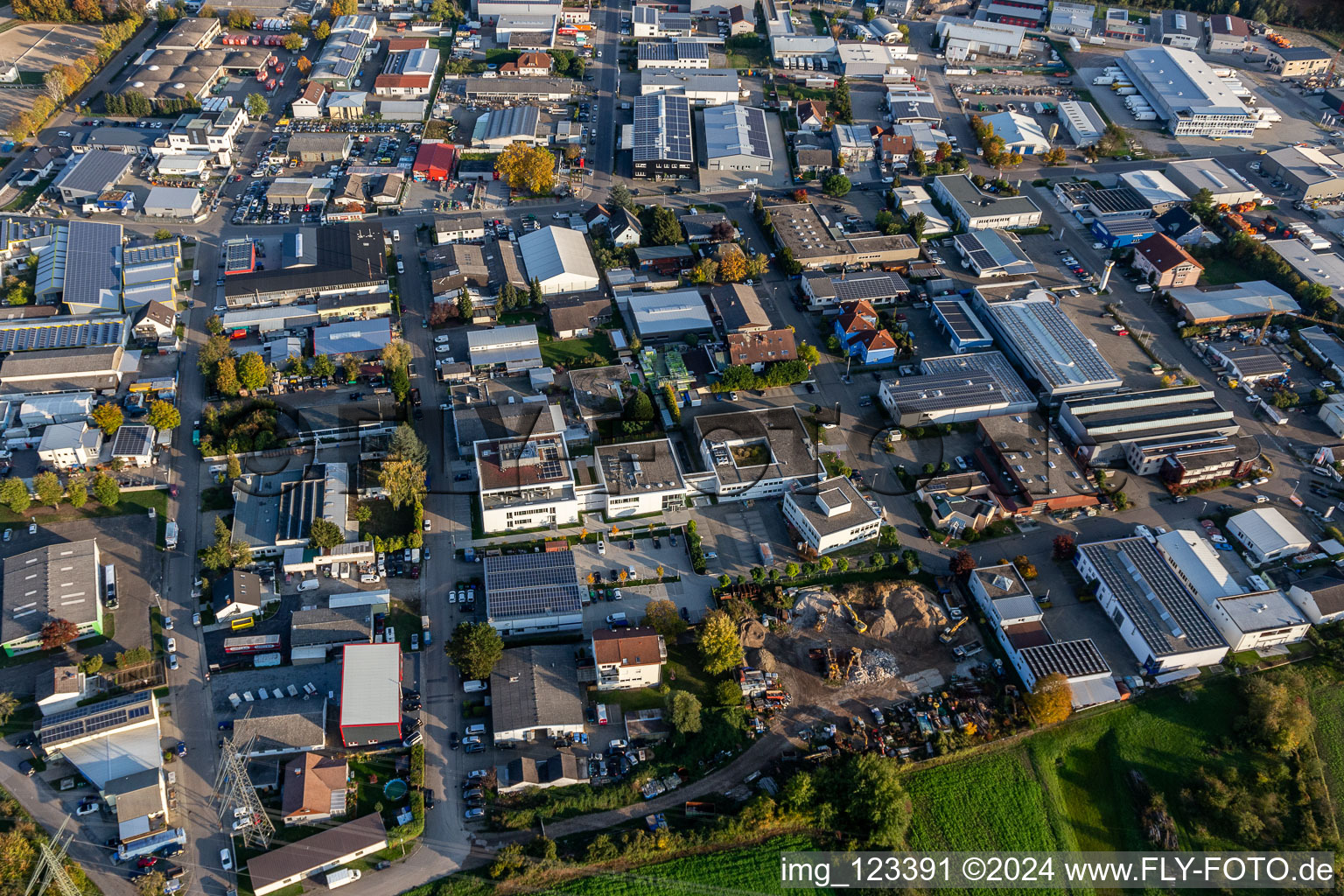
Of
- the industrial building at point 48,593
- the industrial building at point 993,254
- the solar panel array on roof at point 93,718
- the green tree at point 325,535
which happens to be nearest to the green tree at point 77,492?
the industrial building at point 48,593

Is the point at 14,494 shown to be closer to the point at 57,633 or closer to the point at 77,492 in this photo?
the point at 77,492

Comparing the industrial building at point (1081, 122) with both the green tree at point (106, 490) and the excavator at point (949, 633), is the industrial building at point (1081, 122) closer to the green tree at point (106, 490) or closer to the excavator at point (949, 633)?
the excavator at point (949, 633)

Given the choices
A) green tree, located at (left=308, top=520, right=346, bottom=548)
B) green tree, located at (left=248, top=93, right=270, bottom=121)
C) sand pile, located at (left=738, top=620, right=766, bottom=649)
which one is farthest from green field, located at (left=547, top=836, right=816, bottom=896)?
green tree, located at (left=248, top=93, right=270, bottom=121)

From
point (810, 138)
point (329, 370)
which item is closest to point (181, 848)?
point (329, 370)

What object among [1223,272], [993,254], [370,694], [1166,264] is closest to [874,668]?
[370,694]

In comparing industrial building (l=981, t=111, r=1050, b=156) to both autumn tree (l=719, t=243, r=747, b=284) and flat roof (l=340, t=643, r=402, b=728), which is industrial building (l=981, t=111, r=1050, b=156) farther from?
flat roof (l=340, t=643, r=402, b=728)

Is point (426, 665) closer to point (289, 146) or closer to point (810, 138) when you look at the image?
point (289, 146)
